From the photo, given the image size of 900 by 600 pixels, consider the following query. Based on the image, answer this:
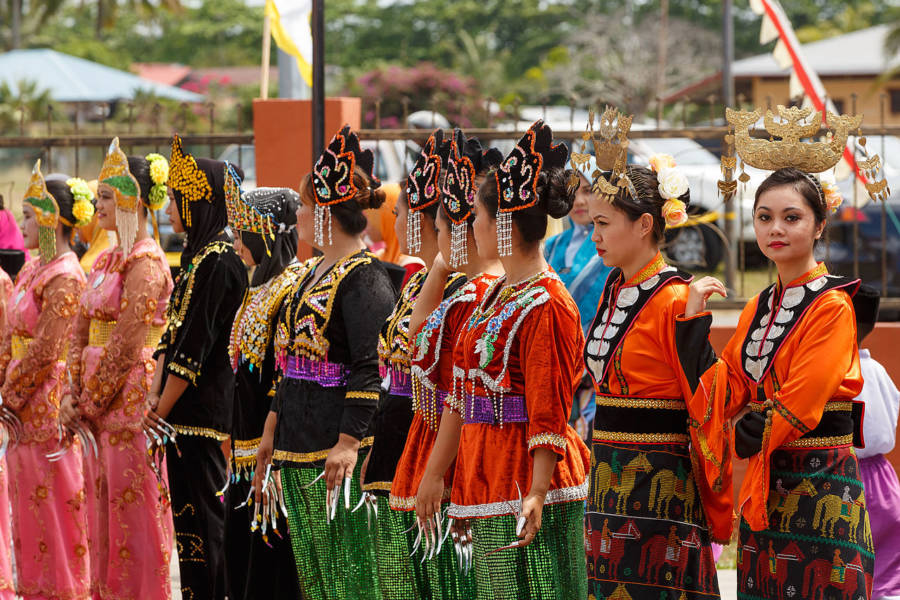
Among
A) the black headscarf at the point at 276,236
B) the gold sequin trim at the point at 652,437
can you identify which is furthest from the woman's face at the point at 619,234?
the black headscarf at the point at 276,236

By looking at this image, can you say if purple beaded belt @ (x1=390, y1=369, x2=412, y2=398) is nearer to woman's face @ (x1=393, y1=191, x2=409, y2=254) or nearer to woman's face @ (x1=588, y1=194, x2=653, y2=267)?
woman's face @ (x1=393, y1=191, x2=409, y2=254)

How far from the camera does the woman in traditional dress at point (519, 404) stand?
382 cm

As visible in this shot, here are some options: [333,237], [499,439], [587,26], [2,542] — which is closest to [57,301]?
[2,542]

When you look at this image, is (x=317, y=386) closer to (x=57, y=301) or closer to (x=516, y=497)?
(x=516, y=497)

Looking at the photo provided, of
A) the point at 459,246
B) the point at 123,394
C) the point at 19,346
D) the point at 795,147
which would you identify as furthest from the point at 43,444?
the point at 795,147

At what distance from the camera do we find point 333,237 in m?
5.06

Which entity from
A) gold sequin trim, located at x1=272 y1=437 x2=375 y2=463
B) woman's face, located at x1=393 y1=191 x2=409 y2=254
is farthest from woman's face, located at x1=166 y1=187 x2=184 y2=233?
woman's face, located at x1=393 y1=191 x2=409 y2=254

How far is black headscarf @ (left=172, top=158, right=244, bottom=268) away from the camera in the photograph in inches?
227

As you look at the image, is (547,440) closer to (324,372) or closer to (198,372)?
(324,372)

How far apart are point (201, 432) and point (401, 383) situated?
1.43 metres

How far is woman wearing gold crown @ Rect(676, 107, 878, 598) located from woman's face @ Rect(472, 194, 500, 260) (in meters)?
0.64

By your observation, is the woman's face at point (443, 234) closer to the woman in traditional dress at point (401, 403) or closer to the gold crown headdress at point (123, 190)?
the woman in traditional dress at point (401, 403)

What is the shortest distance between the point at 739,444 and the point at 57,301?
354cm

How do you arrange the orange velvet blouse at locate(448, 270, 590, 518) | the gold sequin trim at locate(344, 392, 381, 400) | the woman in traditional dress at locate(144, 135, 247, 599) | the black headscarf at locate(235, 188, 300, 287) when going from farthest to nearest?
the woman in traditional dress at locate(144, 135, 247, 599) < the black headscarf at locate(235, 188, 300, 287) < the gold sequin trim at locate(344, 392, 381, 400) < the orange velvet blouse at locate(448, 270, 590, 518)
